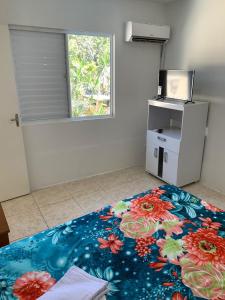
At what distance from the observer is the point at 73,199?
9.55 ft

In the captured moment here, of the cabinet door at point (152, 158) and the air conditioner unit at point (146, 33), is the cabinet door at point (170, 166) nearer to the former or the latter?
the cabinet door at point (152, 158)

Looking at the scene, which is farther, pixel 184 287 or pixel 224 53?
pixel 224 53

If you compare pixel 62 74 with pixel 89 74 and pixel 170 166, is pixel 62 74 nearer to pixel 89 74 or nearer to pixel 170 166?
pixel 89 74

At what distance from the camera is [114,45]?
320 centimetres

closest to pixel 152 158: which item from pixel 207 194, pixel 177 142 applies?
pixel 177 142

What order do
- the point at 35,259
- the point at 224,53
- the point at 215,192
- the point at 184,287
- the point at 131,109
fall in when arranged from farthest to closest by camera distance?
1. the point at 131,109
2. the point at 215,192
3. the point at 224,53
4. the point at 35,259
5. the point at 184,287

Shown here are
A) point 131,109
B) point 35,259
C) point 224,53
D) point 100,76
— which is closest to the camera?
point 35,259

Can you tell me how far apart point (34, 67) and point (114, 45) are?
3.79 ft

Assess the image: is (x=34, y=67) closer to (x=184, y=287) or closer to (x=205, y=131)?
(x=205, y=131)

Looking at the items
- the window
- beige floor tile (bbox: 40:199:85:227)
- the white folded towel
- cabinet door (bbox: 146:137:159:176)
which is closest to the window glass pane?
the window

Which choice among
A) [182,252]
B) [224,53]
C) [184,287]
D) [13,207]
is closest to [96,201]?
[13,207]

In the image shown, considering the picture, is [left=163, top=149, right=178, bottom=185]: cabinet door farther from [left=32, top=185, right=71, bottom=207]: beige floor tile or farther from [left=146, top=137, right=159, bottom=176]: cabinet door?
[left=32, top=185, right=71, bottom=207]: beige floor tile

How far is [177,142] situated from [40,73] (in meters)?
1.95

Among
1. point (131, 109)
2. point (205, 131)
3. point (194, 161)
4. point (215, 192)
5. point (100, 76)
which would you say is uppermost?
point (100, 76)
